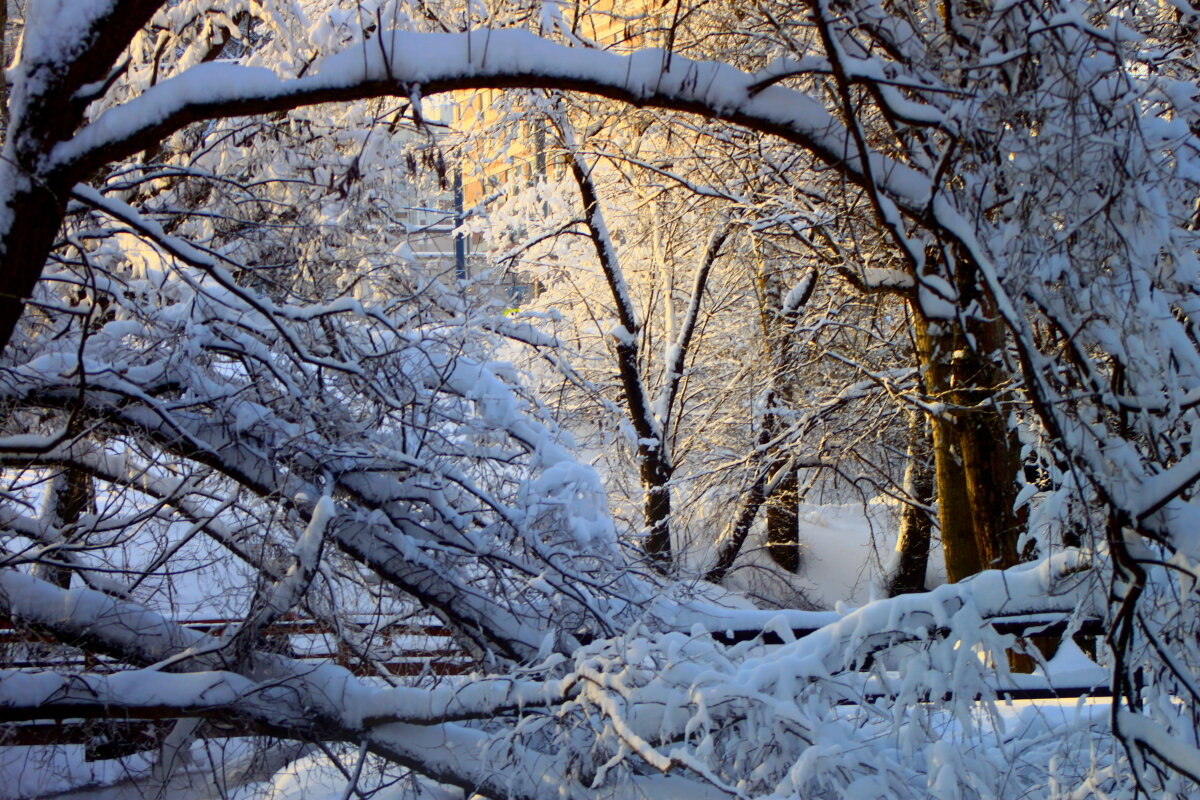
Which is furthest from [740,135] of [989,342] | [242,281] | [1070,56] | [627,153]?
[1070,56]

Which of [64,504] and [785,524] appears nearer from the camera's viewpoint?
[64,504]

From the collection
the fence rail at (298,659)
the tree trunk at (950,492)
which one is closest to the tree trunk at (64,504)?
the fence rail at (298,659)

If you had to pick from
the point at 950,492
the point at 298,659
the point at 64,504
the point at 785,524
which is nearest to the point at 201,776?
the point at 298,659

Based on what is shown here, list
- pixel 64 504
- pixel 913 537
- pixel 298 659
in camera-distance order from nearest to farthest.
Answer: pixel 298 659, pixel 64 504, pixel 913 537

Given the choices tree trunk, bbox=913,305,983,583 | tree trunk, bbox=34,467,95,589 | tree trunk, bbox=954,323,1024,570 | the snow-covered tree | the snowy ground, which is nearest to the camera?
the snow-covered tree

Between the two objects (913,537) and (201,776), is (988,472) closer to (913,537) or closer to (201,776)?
(201,776)

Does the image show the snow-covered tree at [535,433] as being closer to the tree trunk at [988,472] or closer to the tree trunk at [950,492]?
the tree trunk at [988,472]

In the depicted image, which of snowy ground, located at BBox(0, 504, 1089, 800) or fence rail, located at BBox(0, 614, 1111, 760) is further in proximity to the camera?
snowy ground, located at BBox(0, 504, 1089, 800)

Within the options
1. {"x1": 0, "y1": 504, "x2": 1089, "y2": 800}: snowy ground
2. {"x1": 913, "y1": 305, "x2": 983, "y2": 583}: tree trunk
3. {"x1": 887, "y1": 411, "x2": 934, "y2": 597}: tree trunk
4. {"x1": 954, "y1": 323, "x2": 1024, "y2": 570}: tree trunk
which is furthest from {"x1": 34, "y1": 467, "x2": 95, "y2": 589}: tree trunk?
{"x1": 887, "y1": 411, "x2": 934, "y2": 597}: tree trunk

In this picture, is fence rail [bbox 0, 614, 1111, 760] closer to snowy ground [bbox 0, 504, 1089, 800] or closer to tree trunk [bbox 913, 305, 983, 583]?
snowy ground [bbox 0, 504, 1089, 800]

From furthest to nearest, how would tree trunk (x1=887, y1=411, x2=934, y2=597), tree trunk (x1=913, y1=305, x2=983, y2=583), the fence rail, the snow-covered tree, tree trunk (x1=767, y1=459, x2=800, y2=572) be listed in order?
tree trunk (x1=767, y1=459, x2=800, y2=572) → tree trunk (x1=887, y1=411, x2=934, y2=597) → tree trunk (x1=913, y1=305, x2=983, y2=583) → the fence rail → the snow-covered tree

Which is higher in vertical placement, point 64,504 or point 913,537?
point 913,537

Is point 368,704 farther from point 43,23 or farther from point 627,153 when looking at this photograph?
point 627,153

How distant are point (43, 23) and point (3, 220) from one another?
0.60 metres
